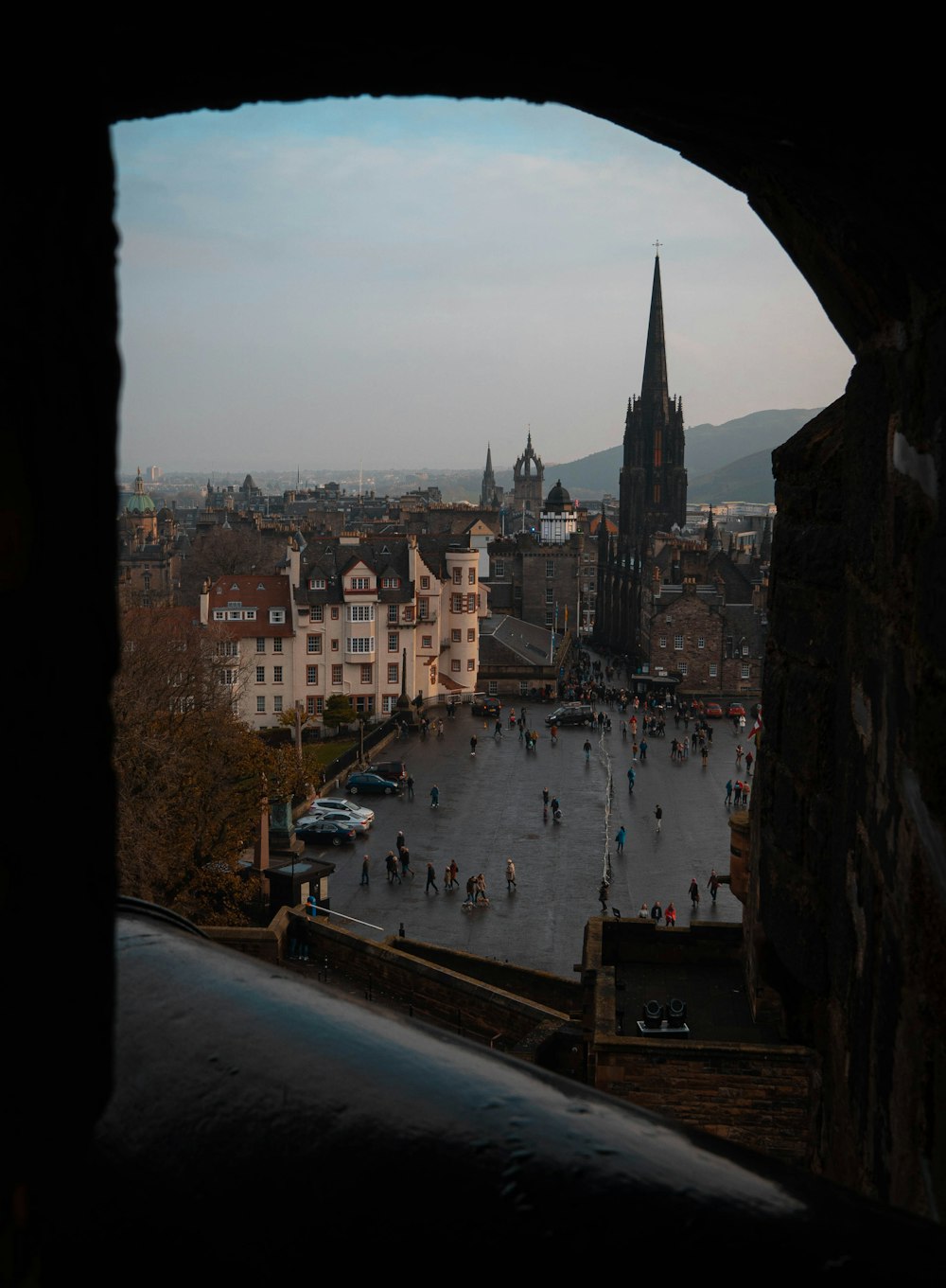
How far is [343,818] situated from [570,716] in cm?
2270

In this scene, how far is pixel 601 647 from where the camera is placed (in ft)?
301

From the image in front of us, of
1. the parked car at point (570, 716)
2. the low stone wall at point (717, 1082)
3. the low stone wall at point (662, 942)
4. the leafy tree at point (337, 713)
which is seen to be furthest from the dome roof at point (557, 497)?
the low stone wall at point (717, 1082)

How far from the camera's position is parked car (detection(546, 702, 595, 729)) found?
56.3 metres

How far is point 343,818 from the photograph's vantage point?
3572cm

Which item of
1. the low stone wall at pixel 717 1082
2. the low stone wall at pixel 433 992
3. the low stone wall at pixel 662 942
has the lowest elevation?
the low stone wall at pixel 433 992

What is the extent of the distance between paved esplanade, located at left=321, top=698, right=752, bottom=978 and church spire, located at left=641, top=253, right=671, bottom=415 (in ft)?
209

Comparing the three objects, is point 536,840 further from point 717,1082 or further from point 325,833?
point 717,1082

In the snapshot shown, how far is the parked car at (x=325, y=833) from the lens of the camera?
34750 millimetres

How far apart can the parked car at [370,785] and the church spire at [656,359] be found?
75954 mm

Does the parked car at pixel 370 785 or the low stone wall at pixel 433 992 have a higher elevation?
the low stone wall at pixel 433 992

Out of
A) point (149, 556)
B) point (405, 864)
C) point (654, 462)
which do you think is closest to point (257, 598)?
point (405, 864)

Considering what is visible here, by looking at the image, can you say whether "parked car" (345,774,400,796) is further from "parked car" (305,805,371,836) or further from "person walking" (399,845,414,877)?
"person walking" (399,845,414,877)

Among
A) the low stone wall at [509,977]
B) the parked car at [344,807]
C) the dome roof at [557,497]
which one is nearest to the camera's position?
the low stone wall at [509,977]

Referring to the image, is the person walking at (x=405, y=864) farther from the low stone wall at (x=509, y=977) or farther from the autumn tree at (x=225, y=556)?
the autumn tree at (x=225, y=556)
